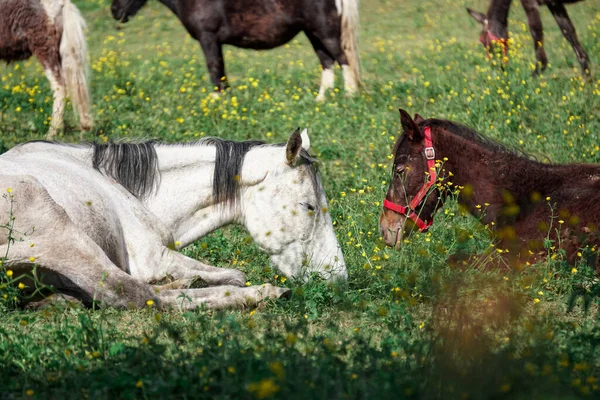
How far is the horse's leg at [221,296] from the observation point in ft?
16.4

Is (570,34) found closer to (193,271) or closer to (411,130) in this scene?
(411,130)

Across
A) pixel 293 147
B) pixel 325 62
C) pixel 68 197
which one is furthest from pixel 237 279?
pixel 325 62

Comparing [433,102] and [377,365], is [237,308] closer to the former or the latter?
[377,365]

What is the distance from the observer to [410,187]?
601cm

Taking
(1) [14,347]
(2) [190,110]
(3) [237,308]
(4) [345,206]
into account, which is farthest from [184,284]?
(2) [190,110]

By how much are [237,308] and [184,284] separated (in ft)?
1.27

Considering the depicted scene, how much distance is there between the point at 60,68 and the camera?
34.1 ft

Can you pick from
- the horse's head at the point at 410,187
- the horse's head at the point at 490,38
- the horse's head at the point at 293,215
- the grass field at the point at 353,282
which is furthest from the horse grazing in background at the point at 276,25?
the horse's head at the point at 293,215

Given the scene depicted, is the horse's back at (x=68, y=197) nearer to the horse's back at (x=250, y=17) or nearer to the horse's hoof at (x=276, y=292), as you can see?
the horse's hoof at (x=276, y=292)

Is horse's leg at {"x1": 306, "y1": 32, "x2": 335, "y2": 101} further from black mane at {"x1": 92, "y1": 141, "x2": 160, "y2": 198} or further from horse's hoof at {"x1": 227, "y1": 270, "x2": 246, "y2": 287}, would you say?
horse's hoof at {"x1": 227, "y1": 270, "x2": 246, "y2": 287}

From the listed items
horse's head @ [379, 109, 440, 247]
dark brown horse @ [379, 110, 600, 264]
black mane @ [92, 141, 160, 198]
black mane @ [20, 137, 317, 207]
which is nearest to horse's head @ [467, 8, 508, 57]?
dark brown horse @ [379, 110, 600, 264]

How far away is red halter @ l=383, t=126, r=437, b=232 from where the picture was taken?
Result: 5.92m

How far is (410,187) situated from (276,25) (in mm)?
6508

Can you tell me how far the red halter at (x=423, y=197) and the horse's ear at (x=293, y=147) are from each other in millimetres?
906
